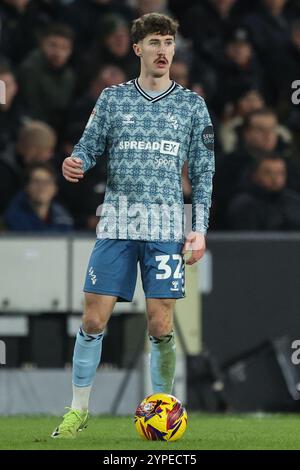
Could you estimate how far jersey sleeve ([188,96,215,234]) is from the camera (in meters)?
7.88

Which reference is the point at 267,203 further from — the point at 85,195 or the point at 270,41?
the point at 270,41

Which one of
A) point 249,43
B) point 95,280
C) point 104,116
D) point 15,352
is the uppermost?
point 249,43

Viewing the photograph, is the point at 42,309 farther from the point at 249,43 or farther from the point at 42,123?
the point at 249,43

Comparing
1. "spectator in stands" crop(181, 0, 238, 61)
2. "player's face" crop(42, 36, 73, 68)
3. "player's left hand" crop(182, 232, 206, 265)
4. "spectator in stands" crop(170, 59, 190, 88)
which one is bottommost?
"player's left hand" crop(182, 232, 206, 265)

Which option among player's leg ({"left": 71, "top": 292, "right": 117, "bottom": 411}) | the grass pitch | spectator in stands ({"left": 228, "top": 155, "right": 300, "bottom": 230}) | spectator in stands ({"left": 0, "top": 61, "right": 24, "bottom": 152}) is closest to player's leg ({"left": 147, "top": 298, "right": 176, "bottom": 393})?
player's leg ({"left": 71, "top": 292, "right": 117, "bottom": 411})

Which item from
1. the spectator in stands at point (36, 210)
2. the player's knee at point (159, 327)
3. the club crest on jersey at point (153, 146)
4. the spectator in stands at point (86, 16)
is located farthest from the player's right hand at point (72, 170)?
the spectator in stands at point (86, 16)

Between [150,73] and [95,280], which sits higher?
[150,73]

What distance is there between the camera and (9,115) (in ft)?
43.5

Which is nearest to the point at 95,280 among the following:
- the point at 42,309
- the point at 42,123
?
the point at 42,309

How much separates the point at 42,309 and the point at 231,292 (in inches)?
60.3

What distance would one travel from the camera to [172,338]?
26.0 feet

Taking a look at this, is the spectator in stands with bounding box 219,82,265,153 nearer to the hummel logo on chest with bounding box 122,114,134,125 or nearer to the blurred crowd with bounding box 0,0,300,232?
the blurred crowd with bounding box 0,0,300,232

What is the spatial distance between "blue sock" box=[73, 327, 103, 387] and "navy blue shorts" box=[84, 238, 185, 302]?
259 millimetres

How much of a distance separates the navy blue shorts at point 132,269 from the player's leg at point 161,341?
6cm
